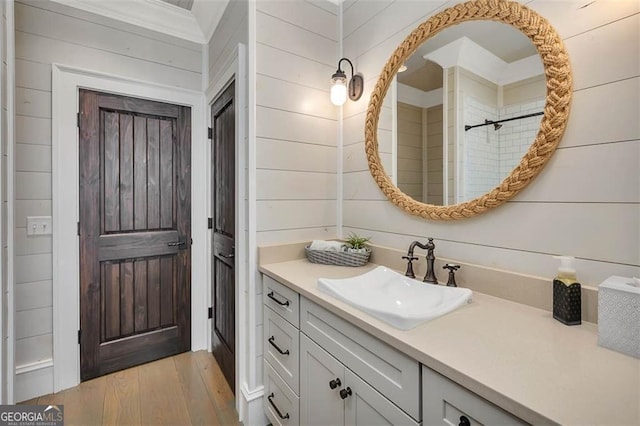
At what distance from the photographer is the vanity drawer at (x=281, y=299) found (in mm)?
1338

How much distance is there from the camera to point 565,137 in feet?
3.21

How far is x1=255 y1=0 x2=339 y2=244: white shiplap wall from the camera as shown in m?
1.66

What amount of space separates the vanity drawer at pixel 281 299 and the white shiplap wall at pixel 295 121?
253mm

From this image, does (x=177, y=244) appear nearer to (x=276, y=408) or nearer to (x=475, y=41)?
(x=276, y=408)

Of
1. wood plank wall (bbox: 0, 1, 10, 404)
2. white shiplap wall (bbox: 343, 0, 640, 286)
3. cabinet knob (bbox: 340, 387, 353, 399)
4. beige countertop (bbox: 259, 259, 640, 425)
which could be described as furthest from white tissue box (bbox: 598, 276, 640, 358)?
wood plank wall (bbox: 0, 1, 10, 404)

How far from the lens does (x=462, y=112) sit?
1279 mm

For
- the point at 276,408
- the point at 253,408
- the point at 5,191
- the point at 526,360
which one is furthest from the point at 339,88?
the point at 253,408

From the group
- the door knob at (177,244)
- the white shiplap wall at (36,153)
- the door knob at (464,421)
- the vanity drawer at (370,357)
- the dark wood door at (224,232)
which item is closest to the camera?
the door knob at (464,421)

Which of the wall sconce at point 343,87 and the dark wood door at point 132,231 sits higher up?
the wall sconce at point 343,87

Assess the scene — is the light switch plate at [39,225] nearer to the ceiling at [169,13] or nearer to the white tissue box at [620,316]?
the ceiling at [169,13]

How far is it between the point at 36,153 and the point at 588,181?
9.18 ft

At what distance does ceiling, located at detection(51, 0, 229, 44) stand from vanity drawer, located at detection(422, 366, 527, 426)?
7.82ft

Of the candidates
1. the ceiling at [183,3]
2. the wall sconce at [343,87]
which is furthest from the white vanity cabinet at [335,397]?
the ceiling at [183,3]

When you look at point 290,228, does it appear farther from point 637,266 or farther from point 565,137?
point 637,266
